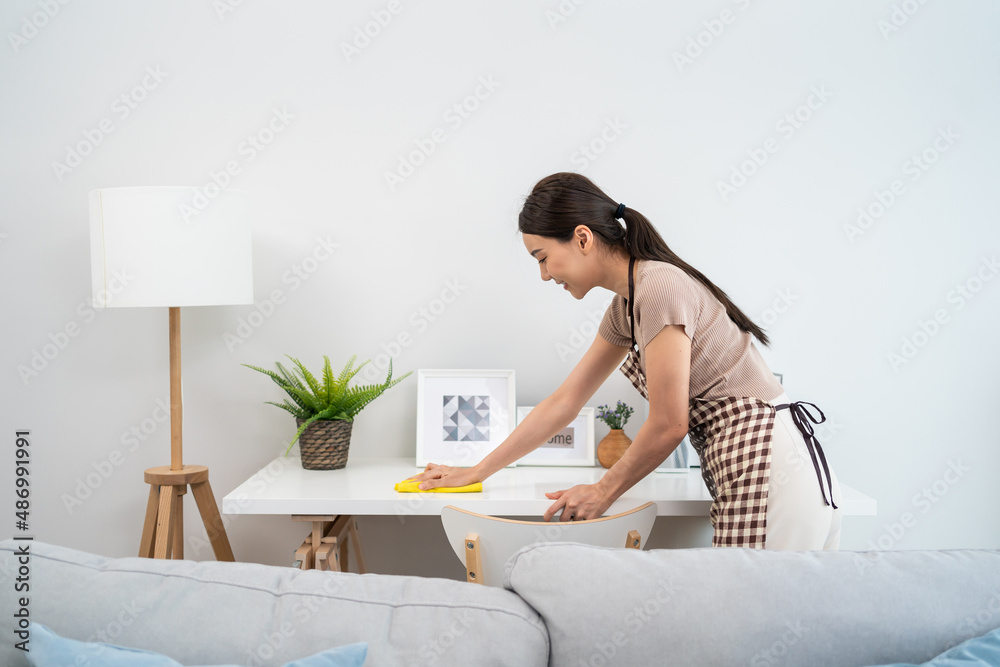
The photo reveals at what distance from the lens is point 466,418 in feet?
7.22

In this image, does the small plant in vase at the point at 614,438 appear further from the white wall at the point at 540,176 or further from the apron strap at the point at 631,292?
the apron strap at the point at 631,292

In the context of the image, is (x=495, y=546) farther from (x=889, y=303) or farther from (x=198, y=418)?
(x=889, y=303)

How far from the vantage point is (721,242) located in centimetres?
227

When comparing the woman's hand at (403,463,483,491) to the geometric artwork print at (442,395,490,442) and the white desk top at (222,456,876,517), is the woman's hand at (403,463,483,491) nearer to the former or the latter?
the white desk top at (222,456,876,517)

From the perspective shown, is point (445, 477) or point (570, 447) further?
point (570, 447)

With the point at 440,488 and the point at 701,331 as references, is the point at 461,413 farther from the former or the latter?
the point at 701,331

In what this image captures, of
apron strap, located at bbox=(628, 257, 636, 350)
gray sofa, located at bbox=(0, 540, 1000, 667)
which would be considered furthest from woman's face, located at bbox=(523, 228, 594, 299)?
gray sofa, located at bbox=(0, 540, 1000, 667)

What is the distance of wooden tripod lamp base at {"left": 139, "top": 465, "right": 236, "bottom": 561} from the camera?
194cm

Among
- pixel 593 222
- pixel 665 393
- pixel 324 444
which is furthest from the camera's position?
pixel 324 444

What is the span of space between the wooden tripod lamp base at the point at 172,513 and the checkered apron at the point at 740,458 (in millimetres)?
1326

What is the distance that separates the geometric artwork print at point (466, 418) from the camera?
2180 mm

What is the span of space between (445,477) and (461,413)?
361mm

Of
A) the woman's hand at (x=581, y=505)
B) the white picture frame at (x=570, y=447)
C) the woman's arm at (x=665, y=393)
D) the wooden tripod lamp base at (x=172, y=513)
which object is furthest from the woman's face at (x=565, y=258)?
the wooden tripod lamp base at (x=172, y=513)

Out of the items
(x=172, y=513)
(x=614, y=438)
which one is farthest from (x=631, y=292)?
(x=172, y=513)
